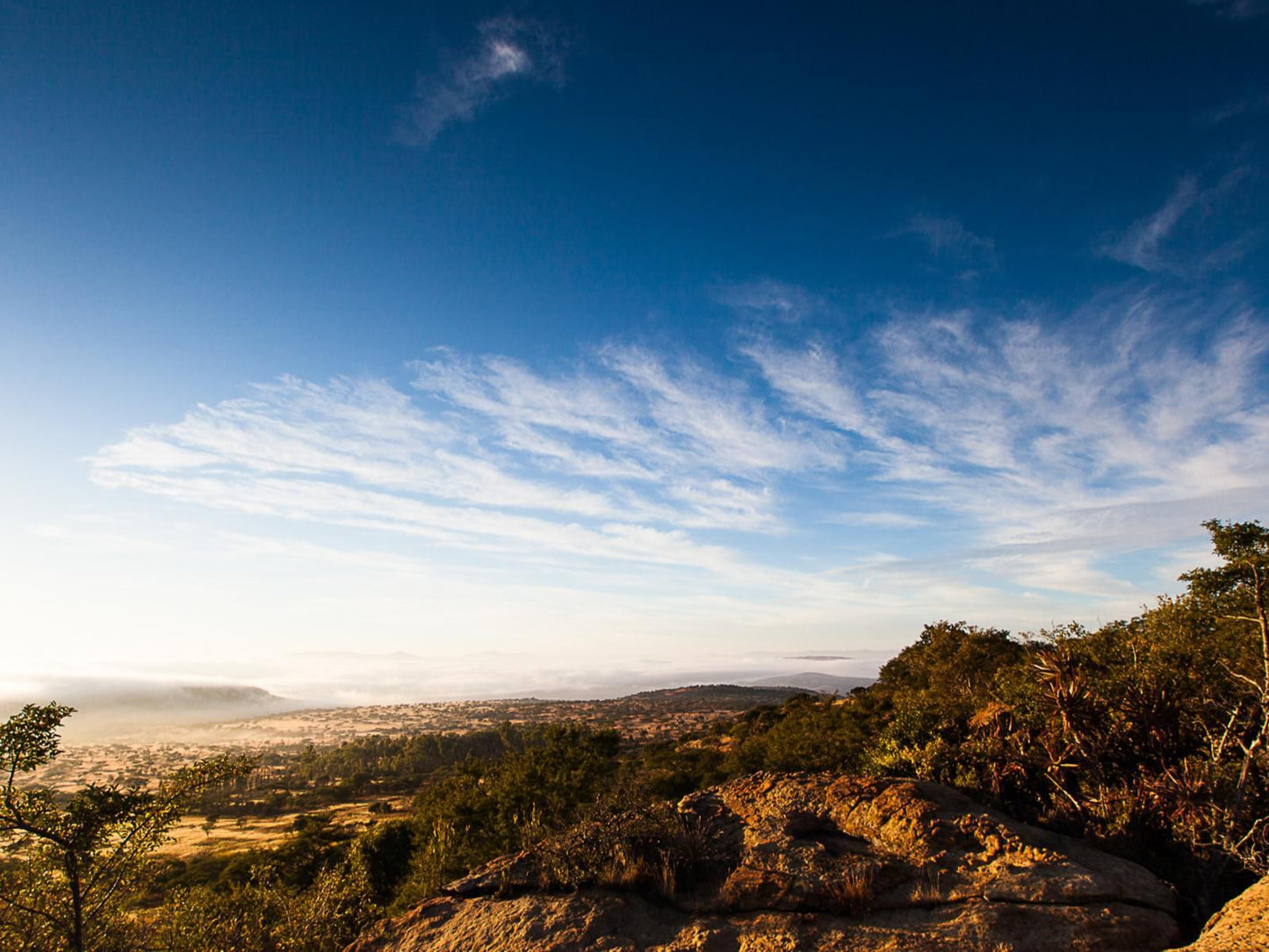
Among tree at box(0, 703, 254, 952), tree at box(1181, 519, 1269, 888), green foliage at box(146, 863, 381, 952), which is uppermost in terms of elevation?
tree at box(1181, 519, 1269, 888)

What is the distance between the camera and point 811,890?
1008cm

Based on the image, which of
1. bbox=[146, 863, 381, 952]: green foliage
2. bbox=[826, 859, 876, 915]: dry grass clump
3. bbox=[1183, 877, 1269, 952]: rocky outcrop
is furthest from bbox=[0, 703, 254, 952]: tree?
bbox=[1183, 877, 1269, 952]: rocky outcrop

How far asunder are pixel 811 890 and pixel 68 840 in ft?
51.3

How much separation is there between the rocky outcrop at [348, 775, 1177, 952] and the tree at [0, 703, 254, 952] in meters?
6.91

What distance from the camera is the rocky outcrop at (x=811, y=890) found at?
9.08 meters

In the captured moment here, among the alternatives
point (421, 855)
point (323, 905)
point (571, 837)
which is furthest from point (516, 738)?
point (571, 837)

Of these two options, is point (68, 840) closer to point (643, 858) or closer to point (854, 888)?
point (643, 858)

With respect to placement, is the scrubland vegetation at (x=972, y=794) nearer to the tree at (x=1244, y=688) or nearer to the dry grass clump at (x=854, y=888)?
the tree at (x=1244, y=688)

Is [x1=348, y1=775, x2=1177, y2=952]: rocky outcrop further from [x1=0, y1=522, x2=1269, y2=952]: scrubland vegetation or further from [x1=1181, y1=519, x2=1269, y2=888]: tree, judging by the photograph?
[x1=1181, y1=519, x2=1269, y2=888]: tree

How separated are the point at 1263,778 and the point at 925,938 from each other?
28.5 ft

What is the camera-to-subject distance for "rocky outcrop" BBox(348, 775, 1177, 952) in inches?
357

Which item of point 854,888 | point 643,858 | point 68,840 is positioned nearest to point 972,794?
point 854,888

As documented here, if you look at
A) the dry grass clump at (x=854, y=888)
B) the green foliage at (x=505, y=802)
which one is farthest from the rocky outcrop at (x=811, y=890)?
the green foliage at (x=505, y=802)

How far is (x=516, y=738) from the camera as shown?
10631 cm
